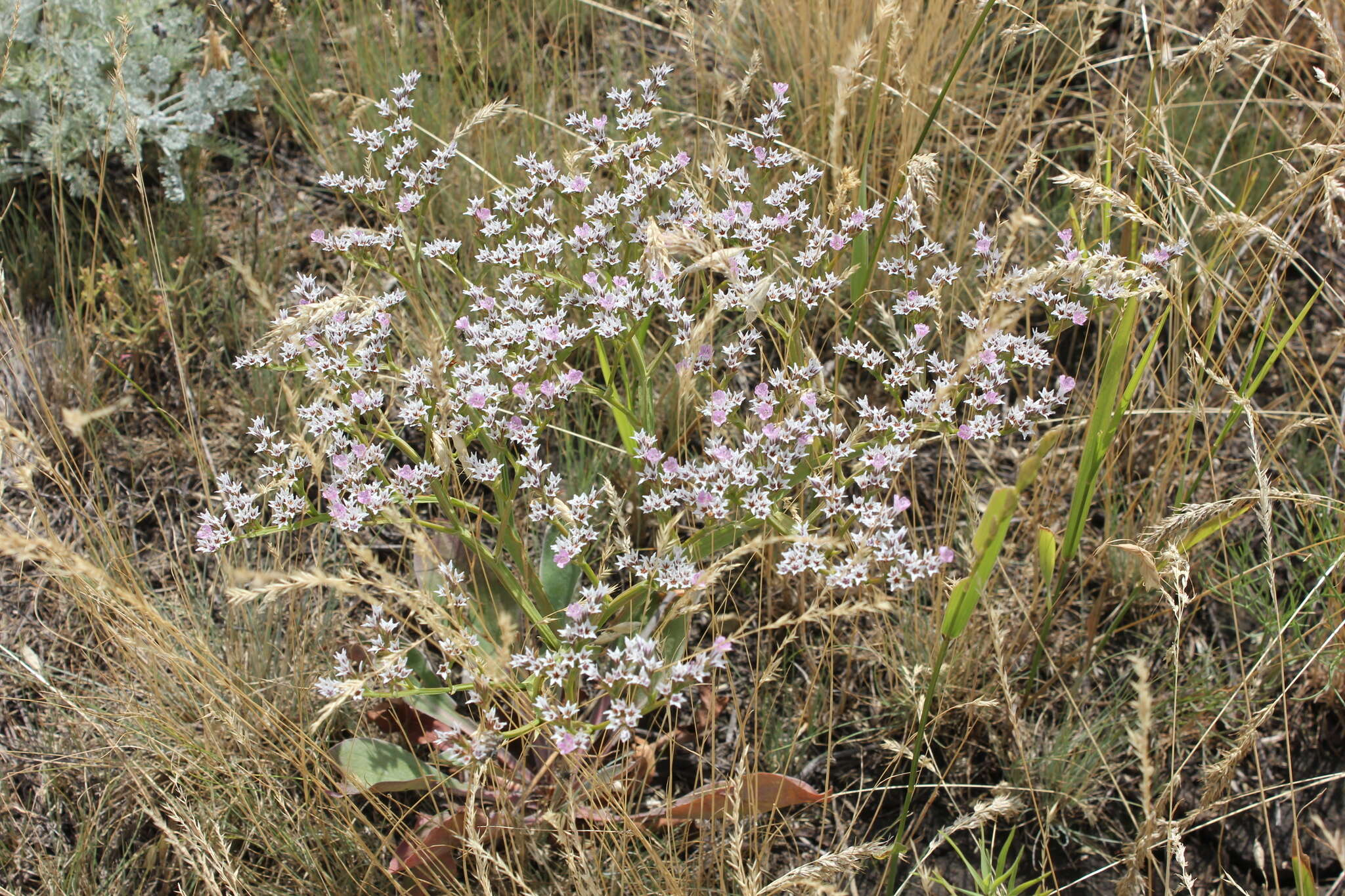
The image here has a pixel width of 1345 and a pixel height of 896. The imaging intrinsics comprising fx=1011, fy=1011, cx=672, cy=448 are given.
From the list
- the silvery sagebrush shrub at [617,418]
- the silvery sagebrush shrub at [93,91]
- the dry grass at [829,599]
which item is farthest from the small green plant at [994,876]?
the silvery sagebrush shrub at [93,91]

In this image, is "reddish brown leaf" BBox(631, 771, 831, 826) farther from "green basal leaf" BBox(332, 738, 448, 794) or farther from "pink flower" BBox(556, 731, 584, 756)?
"green basal leaf" BBox(332, 738, 448, 794)

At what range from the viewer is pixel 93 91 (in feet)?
10.7

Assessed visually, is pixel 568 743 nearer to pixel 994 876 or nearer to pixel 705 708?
pixel 705 708

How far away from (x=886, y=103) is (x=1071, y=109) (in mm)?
912

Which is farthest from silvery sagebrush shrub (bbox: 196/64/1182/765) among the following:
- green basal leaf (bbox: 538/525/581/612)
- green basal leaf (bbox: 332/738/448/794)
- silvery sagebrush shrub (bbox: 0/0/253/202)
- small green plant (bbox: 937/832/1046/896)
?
silvery sagebrush shrub (bbox: 0/0/253/202)

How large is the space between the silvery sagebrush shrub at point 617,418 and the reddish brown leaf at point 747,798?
20 centimetres

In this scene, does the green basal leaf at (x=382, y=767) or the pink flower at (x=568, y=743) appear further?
the green basal leaf at (x=382, y=767)

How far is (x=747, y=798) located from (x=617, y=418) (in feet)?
2.80

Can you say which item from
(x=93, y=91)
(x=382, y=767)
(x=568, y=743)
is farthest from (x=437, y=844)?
(x=93, y=91)

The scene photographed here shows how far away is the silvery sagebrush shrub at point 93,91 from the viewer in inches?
125

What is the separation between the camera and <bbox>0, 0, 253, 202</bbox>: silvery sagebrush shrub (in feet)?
10.4

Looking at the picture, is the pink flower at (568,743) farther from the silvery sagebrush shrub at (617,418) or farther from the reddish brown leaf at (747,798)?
the reddish brown leaf at (747,798)

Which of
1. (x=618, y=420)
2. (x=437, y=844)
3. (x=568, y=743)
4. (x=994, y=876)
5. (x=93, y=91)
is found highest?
(x=93, y=91)

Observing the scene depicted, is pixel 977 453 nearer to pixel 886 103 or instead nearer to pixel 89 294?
pixel 886 103
